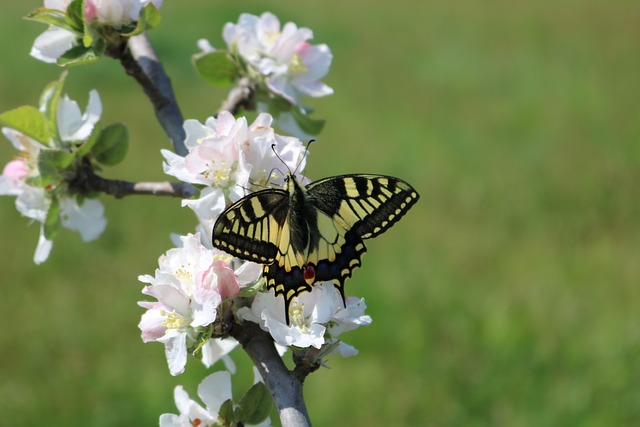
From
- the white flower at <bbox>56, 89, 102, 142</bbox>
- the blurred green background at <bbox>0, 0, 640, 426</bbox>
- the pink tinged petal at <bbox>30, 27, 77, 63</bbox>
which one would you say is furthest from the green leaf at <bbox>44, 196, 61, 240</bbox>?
the blurred green background at <bbox>0, 0, 640, 426</bbox>

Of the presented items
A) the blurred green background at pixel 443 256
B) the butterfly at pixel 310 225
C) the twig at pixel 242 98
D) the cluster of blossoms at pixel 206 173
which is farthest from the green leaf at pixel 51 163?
the blurred green background at pixel 443 256

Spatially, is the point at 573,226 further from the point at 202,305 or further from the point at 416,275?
the point at 202,305

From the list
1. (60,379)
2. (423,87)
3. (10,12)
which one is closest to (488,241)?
(60,379)

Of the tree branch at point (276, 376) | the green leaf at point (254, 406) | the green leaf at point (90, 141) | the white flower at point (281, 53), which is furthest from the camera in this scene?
the white flower at point (281, 53)

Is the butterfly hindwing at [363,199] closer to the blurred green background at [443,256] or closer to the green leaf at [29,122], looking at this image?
the green leaf at [29,122]

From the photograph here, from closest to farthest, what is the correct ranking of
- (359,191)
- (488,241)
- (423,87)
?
(359,191) < (488,241) < (423,87)

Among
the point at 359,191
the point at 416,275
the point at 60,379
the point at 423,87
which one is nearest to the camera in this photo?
the point at 359,191
